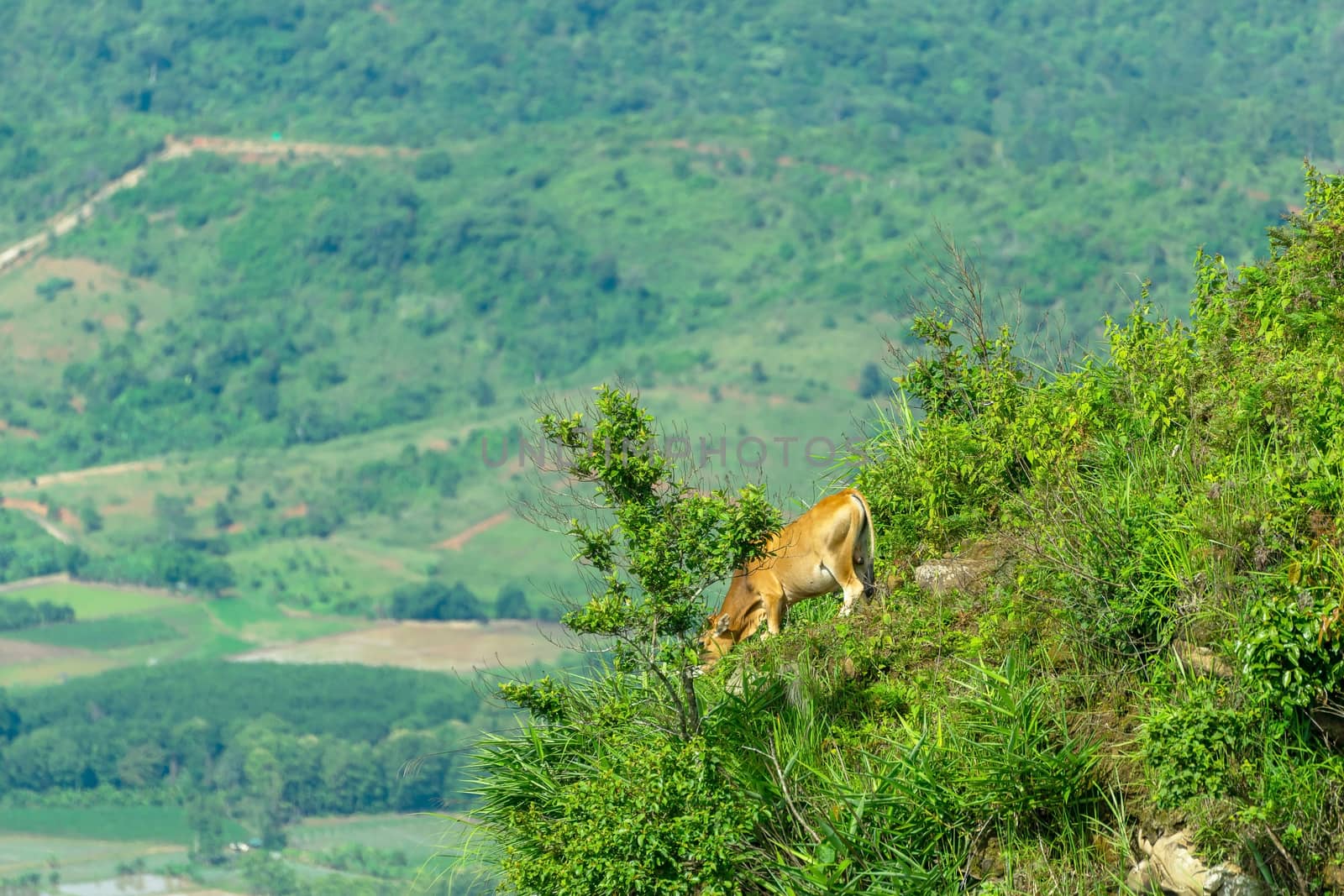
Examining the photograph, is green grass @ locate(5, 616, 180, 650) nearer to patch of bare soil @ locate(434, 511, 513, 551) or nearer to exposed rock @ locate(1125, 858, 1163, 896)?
patch of bare soil @ locate(434, 511, 513, 551)

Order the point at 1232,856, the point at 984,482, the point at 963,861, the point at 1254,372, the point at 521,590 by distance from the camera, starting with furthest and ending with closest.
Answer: the point at 521,590 → the point at 984,482 → the point at 1254,372 → the point at 963,861 → the point at 1232,856

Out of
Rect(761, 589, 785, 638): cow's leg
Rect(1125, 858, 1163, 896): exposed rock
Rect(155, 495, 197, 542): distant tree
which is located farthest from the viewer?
Result: Rect(155, 495, 197, 542): distant tree

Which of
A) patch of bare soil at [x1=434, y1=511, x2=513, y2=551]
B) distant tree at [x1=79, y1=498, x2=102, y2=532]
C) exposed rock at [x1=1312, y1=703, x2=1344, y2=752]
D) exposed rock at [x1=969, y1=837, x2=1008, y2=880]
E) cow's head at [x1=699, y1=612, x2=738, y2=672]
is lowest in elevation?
patch of bare soil at [x1=434, y1=511, x2=513, y2=551]

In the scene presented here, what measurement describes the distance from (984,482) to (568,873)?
15.8 ft

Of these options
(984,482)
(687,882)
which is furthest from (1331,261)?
(687,882)

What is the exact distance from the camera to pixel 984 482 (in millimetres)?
15617

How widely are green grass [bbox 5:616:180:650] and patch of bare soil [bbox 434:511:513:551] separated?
23901 millimetres

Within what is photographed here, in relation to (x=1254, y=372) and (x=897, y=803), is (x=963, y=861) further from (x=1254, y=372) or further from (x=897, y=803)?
(x=1254, y=372)

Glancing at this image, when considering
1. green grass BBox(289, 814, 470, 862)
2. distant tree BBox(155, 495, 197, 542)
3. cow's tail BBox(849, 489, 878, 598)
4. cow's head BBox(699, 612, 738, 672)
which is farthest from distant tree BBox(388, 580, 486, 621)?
cow's tail BBox(849, 489, 878, 598)

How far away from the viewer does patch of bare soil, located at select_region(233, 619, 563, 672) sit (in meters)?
149

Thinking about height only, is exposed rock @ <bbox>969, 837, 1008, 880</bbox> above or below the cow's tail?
below

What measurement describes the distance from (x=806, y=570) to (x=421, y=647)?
460 ft

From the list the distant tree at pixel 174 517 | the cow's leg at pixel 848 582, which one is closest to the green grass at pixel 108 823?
the distant tree at pixel 174 517

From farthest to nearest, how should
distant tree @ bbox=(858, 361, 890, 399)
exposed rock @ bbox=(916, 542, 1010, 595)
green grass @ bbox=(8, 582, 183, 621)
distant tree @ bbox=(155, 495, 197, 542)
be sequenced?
1. distant tree @ bbox=(155, 495, 197, 542)
2. distant tree @ bbox=(858, 361, 890, 399)
3. green grass @ bbox=(8, 582, 183, 621)
4. exposed rock @ bbox=(916, 542, 1010, 595)
